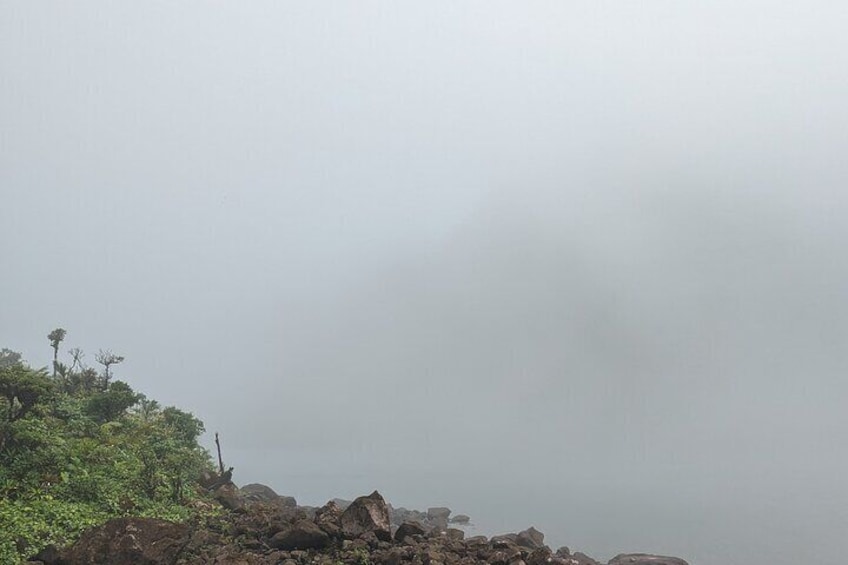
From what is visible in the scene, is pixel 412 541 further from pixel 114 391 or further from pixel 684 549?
pixel 684 549

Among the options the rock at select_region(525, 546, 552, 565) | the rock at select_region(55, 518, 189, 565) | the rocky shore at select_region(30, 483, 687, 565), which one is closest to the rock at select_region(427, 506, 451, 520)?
the rocky shore at select_region(30, 483, 687, 565)

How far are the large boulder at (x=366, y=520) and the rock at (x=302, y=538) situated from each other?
3.58ft

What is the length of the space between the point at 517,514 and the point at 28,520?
9786 cm

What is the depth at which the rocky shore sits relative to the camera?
1816 centimetres

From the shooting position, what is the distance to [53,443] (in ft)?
76.6

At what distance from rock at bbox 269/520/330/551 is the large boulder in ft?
3.58

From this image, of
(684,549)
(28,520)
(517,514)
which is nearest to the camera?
(28,520)

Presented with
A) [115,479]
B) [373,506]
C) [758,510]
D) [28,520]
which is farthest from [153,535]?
[758,510]

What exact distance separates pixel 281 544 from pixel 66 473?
989 centimetres

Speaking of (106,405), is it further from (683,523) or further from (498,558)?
(683,523)

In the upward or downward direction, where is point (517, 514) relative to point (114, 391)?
downward

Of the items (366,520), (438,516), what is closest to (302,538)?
(366,520)

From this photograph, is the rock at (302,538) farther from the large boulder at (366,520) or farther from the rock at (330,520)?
the large boulder at (366,520)

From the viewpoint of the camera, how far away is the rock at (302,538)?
71.6ft
